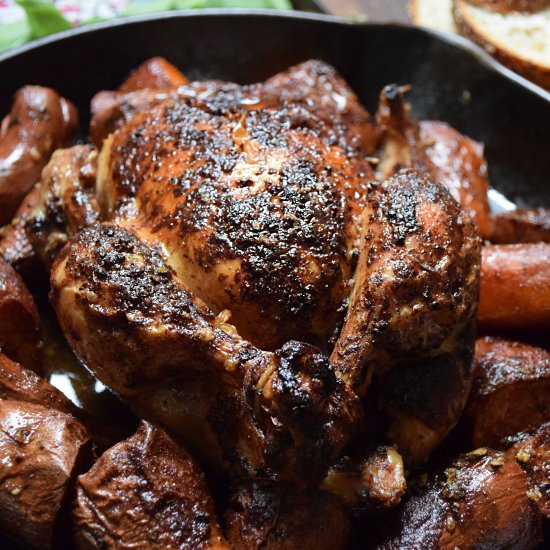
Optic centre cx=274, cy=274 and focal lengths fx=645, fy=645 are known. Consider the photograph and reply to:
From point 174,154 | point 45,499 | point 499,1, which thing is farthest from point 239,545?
point 499,1

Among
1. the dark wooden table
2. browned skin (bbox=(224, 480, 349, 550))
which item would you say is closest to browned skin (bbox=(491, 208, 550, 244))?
browned skin (bbox=(224, 480, 349, 550))

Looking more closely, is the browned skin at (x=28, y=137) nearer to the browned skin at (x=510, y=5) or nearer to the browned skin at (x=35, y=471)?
the browned skin at (x=35, y=471)

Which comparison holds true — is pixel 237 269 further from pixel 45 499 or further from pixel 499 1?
pixel 499 1

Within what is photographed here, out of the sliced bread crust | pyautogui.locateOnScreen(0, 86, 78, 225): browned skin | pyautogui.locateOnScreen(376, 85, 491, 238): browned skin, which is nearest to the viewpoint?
pyautogui.locateOnScreen(376, 85, 491, 238): browned skin

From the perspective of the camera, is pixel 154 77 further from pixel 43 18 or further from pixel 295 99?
pixel 295 99

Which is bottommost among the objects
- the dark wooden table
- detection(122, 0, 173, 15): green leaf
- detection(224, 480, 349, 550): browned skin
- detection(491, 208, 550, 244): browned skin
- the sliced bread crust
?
detection(491, 208, 550, 244): browned skin

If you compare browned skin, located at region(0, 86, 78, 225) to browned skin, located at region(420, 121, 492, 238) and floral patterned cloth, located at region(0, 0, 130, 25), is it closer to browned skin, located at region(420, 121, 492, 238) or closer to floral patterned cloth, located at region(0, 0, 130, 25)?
floral patterned cloth, located at region(0, 0, 130, 25)
